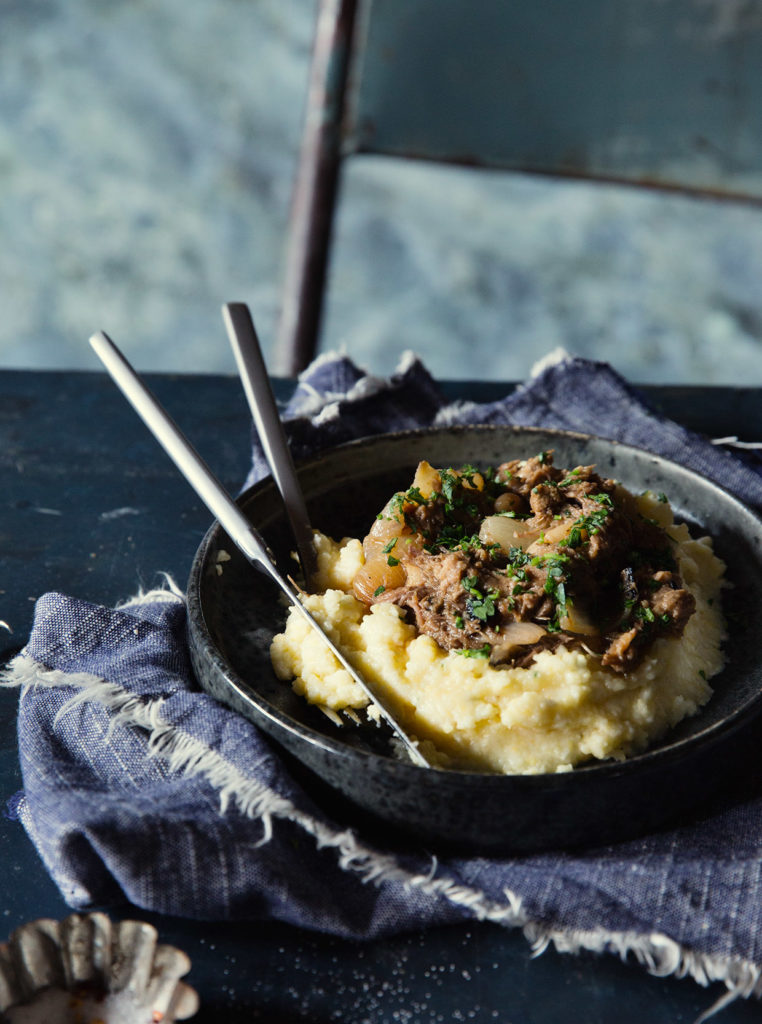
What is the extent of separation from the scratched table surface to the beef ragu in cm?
64

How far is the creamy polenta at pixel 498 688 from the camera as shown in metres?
2.29

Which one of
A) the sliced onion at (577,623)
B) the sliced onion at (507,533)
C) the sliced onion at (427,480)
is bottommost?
the sliced onion at (577,623)

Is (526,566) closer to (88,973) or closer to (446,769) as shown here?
(446,769)

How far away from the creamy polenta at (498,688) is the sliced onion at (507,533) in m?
0.30

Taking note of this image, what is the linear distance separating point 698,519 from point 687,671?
27.3 inches

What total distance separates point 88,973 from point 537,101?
3.89 metres

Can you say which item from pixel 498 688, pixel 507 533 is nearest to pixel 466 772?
pixel 498 688

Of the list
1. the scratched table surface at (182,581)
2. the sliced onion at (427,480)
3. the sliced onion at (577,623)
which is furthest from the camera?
the sliced onion at (427,480)

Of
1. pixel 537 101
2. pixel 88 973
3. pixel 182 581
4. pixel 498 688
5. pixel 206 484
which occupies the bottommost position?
pixel 88 973

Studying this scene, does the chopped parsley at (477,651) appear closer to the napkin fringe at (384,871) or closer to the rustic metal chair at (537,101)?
the napkin fringe at (384,871)

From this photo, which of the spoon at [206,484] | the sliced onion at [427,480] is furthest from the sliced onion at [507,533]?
the spoon at [206,484]

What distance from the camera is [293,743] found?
2240 millimetres

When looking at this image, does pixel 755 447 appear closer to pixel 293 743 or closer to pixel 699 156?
pixel 699 156

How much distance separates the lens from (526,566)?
2.50 metres
